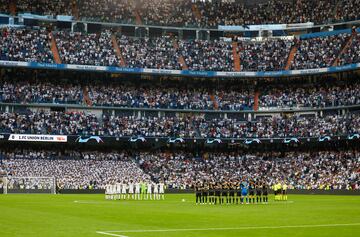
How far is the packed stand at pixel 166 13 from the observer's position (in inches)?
4299

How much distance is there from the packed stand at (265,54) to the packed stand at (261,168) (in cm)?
1469

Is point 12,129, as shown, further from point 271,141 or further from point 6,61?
point 271,141

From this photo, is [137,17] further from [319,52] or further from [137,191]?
[137,191]

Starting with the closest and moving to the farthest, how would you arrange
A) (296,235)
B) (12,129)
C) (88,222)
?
(296,235), (88,222), (12,129)

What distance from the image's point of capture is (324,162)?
88.8 m

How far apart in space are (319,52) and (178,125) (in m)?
25.0

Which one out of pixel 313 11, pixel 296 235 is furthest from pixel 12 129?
pixel 296 235

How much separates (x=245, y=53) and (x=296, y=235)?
85.3 metres

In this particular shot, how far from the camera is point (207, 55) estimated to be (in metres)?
106

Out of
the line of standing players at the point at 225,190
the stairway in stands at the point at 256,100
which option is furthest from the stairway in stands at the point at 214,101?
the line of standing players at the point at 225,190

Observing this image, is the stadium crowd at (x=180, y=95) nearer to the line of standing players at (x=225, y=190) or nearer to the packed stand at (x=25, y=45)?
the packed stand at (x=25, y=45)

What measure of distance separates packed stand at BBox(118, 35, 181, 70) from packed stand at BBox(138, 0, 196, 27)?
149 inches

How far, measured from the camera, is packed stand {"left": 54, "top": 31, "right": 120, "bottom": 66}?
3861 inches

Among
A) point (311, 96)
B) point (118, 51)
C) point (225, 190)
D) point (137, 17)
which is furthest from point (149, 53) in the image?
point (225, 190)
